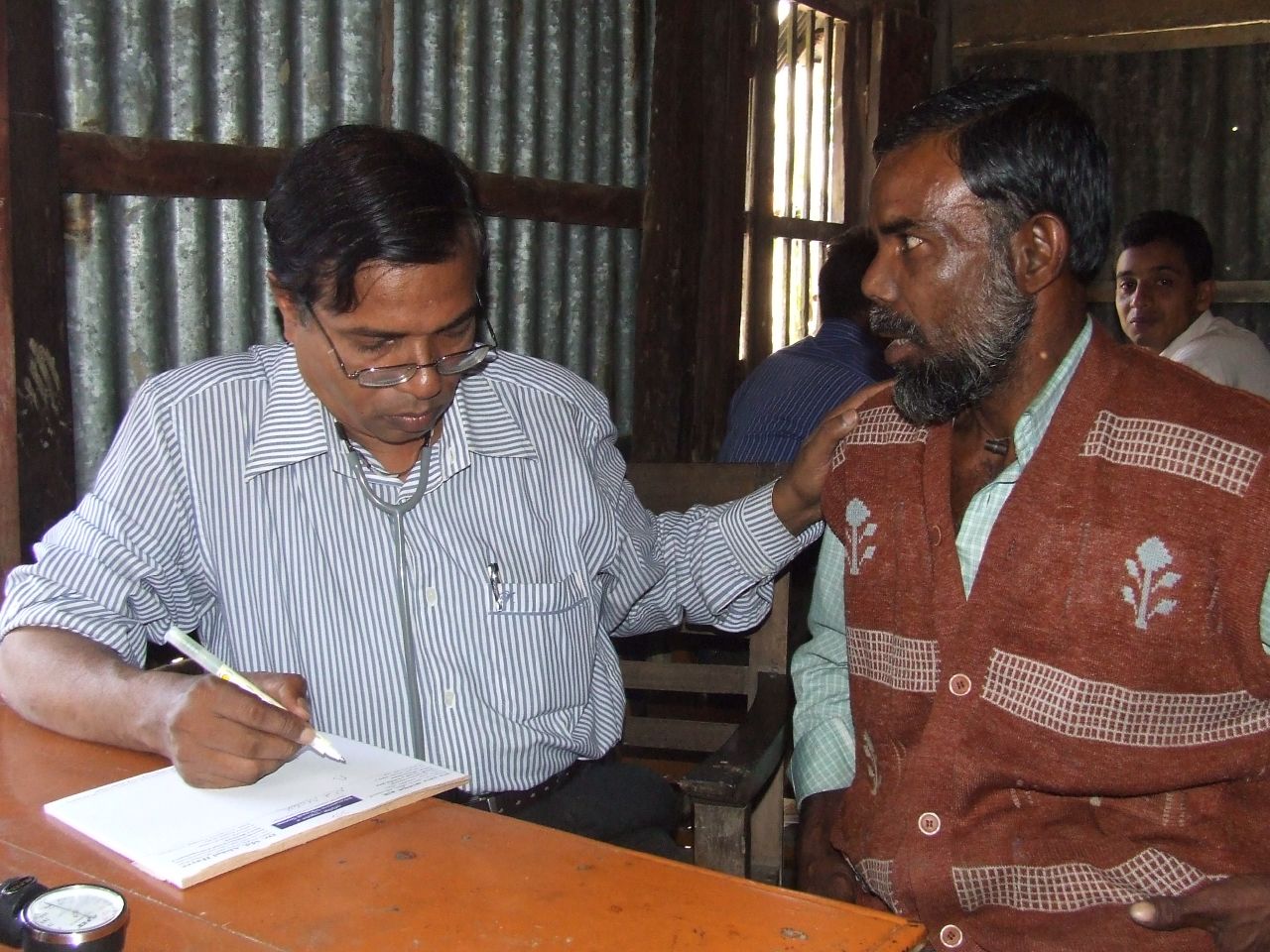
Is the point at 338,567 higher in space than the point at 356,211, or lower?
lower

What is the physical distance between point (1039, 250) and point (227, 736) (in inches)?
56.2

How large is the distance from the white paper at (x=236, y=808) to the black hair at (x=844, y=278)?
3.28m

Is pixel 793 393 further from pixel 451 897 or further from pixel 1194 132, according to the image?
pixel 1194 132

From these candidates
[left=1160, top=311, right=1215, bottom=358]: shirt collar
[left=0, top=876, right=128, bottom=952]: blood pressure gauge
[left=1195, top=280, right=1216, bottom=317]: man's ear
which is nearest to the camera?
[left=0, top=876, right=128, bottom=952]: blood pressure gauge

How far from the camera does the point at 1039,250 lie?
1.99 m

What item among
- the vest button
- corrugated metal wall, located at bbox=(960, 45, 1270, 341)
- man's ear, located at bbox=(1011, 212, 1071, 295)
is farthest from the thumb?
corrugated metal wall, located at bbox=(960, 45, 1270, 341)

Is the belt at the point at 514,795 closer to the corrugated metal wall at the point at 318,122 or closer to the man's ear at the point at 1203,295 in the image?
the corrugated metal wall at the point at 318,122

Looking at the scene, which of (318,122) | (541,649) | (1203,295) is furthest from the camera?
(1203,295)

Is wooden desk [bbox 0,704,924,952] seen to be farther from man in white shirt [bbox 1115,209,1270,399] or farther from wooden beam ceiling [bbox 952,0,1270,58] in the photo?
wooden beam ceiling [bbox 952,0,1270,58]

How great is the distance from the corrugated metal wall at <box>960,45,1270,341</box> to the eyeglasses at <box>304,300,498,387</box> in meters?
4.94

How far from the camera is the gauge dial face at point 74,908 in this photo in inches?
50.5

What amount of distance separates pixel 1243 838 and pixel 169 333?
2513mm

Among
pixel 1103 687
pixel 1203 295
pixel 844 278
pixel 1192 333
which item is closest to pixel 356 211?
pixel 1103 687

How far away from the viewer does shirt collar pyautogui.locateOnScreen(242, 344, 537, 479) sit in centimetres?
227
